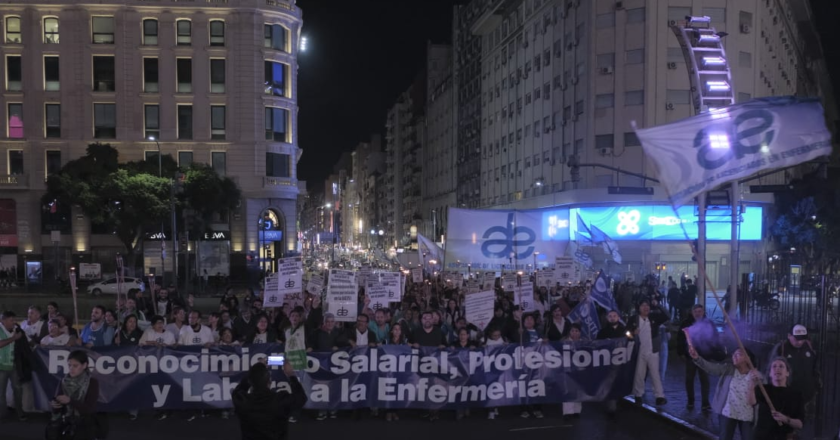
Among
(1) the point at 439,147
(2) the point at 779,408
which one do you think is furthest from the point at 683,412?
(1) the point at 439,147

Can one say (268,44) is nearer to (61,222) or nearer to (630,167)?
(61,222)

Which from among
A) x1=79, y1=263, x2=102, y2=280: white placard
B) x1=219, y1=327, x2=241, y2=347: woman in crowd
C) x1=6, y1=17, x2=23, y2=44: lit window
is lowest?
x1=79, y1=263, x2=102, y2=280: white placard

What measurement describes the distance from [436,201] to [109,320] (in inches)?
3361

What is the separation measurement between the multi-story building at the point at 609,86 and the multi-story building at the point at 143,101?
1867 centimetres

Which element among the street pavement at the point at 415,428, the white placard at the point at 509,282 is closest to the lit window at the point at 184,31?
the white placard at the point at 509,282

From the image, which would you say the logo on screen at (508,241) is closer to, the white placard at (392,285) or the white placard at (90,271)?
the white placard at (392,285)

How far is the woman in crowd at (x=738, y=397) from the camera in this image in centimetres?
733

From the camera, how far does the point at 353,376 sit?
10812mm

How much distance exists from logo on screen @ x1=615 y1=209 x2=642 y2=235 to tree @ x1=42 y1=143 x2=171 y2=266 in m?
29.0

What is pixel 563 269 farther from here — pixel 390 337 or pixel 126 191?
pixel 126 191

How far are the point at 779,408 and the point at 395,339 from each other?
5825mm

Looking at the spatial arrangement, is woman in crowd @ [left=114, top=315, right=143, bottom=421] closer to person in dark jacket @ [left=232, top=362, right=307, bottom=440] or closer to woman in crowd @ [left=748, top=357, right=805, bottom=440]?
person in dark jacket @ [left=232, top=362, right=307, bottom=440]

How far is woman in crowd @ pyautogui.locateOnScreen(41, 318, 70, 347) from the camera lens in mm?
10605

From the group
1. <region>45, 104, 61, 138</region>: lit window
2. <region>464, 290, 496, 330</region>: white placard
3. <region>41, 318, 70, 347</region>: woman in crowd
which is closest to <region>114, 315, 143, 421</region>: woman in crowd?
<region>41, 318, 70, 347</region>: woman in crowd
